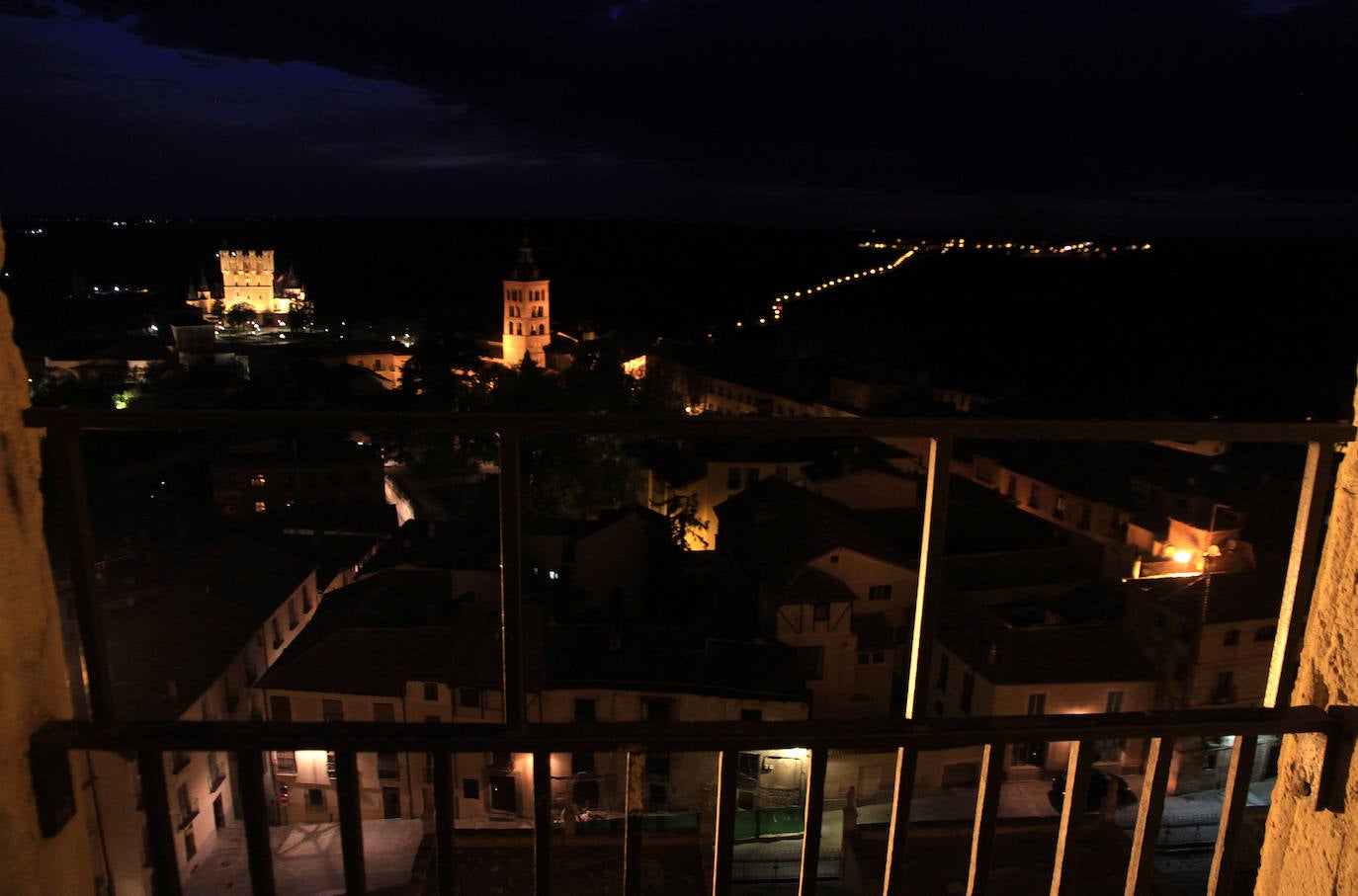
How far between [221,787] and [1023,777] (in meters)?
9.53

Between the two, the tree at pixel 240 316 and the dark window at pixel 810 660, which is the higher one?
the dark window at pixel 810 660

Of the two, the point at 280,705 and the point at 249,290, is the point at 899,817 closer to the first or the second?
the point at 280,705

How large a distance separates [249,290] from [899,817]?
196 feet

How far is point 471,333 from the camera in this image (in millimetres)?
38812

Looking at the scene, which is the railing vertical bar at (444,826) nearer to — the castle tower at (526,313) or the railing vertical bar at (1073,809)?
the railing vertical bar at (1073,809)

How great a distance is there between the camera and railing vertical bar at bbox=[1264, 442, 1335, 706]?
1.78 metres

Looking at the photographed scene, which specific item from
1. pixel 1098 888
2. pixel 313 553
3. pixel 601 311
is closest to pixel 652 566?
pixel 313 553

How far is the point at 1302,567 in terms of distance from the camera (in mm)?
1829

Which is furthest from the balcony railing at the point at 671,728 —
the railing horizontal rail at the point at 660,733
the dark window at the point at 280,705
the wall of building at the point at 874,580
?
the wall of building at the point at 874,580

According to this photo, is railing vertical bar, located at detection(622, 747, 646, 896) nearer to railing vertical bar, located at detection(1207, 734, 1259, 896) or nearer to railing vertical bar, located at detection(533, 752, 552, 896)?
railing vertical bar, located at detection(533, 752, 552, 896)

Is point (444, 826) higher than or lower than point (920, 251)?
higher

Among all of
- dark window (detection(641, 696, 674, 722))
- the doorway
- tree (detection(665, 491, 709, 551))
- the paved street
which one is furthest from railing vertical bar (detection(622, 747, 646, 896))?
tree (detection(665, 491, 709, 551))

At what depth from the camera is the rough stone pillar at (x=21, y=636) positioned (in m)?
1.58

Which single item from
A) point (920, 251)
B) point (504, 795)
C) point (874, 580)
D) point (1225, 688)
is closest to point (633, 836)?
point (504, 795)
